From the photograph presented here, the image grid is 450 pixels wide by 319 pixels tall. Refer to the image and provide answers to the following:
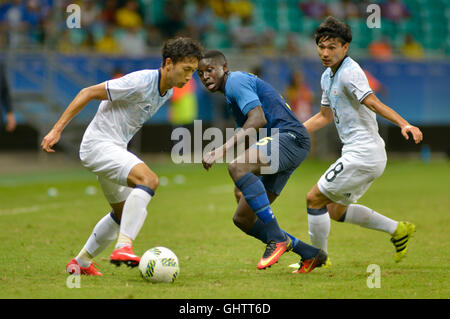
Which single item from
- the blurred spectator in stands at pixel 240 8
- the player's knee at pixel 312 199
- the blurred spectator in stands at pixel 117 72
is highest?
the blurred spectator in stands at pixel 240 8

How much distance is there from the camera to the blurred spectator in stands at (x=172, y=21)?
20422 millimetres

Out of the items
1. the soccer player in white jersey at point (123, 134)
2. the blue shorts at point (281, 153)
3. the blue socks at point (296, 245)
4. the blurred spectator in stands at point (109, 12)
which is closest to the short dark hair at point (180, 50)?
the soccer player in white jersey at point (123, 134)

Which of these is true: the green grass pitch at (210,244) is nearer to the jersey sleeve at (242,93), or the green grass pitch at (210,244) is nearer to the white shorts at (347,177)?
the white shorts at (347,177)

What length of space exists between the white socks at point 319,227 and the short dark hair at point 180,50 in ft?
5.77

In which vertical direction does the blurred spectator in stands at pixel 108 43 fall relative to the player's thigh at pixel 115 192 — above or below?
above

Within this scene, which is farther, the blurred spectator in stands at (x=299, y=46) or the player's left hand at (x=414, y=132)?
the blurred spectator in stands at (x=299, y=46)

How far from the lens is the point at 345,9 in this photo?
22469 millimetres

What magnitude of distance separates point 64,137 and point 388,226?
40.7 ft

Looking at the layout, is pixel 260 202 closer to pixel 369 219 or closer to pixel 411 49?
pixel 369 219

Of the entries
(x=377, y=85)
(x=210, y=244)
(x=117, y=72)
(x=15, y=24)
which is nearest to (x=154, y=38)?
(x=117, y=72)

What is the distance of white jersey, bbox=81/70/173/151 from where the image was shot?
19.3ft

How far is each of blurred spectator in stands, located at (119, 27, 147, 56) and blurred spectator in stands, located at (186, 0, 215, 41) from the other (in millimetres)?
1455

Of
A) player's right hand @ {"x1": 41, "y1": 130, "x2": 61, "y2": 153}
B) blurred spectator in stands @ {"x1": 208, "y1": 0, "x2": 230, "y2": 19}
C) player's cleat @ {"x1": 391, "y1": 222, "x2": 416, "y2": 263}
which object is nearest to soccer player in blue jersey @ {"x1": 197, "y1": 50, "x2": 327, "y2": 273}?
player's cleat @ {"x1": 391, "y1": 222, "x2": 416, "y2": 263}

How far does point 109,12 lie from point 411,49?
902 cm
